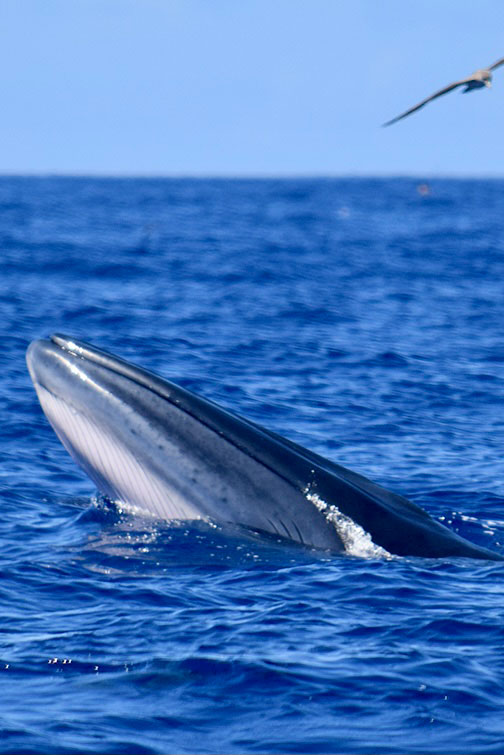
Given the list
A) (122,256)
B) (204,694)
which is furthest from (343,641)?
(122,256)

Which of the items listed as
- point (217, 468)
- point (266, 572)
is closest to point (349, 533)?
point (266, 572)

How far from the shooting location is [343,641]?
1097 centimetres

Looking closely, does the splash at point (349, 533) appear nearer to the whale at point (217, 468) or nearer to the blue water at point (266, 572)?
the whale at point (217, 468)

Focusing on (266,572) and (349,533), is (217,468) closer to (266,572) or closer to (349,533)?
(266,572)

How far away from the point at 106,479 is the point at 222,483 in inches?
65.1

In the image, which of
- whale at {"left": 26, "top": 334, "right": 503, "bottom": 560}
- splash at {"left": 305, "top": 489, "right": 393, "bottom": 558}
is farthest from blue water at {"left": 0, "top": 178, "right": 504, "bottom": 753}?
whale at {"left": 26, "top": 334, "right": 503, "bottom": 560}

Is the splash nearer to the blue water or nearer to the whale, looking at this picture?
the whale

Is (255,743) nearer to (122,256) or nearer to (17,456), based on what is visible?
(17,456)

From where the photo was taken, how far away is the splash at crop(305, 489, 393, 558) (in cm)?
1220

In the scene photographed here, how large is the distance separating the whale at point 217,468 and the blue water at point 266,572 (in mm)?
268

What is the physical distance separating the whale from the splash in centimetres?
1

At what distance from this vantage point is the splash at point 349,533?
12.2 m

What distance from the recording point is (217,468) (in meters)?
12.3

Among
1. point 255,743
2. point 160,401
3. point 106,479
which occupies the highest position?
point 160,401
